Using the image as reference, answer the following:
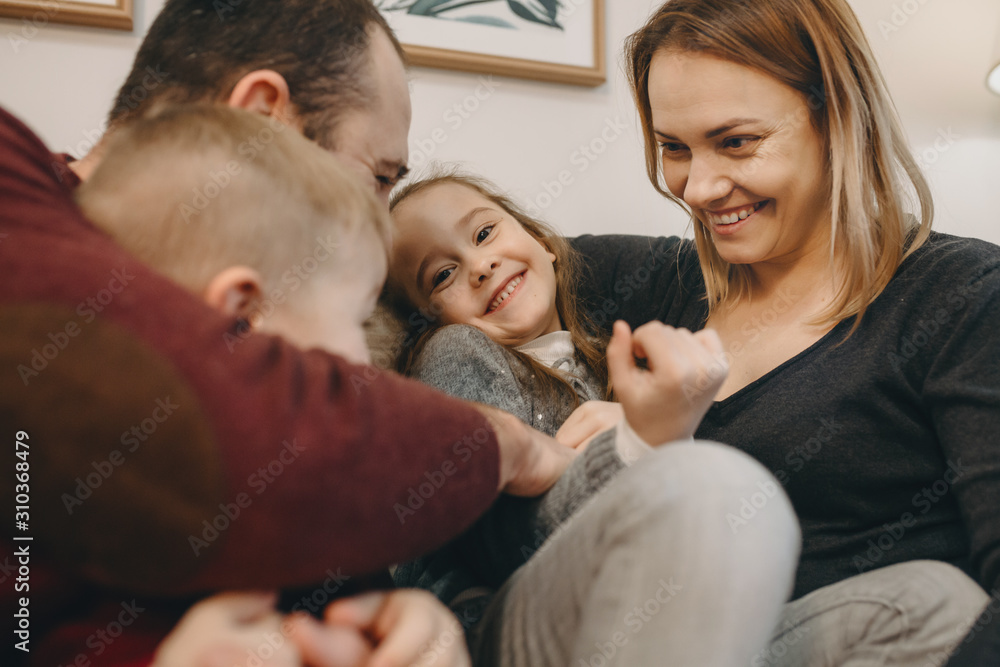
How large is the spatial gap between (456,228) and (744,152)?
47 centimetres

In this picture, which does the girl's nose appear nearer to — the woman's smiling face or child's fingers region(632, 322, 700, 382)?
the woman's smiling face

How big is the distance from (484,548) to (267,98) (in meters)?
0.56

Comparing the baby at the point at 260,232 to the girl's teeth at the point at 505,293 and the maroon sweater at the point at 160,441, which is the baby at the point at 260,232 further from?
the girl's teeth at the point at 505,293

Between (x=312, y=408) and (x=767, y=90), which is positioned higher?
(x=767, y=90)

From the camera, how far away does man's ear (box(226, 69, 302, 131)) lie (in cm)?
82

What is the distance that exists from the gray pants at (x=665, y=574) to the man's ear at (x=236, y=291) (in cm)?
32

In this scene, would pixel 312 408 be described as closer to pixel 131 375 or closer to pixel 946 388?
pixel 131 375

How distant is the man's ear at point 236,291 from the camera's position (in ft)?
1.75

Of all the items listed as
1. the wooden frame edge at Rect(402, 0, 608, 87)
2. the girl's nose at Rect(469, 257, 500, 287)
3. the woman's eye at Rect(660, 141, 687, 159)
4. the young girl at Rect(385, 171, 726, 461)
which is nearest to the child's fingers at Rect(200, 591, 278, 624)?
the young girl at Rect(385, 171, 726, 461)

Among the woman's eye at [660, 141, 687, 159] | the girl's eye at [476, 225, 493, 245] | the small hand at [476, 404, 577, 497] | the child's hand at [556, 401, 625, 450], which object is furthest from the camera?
the girl's eye at [476, 225, 493, 245]

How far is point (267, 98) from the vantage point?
0.84m

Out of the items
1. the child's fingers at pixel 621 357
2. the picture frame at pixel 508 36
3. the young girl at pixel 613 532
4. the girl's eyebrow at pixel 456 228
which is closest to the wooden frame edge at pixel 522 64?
the picture frame at pixel 508 36

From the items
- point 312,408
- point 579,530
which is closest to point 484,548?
point 579,530

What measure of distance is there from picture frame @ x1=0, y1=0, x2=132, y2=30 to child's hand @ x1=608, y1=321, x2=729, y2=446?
109 centimetres
